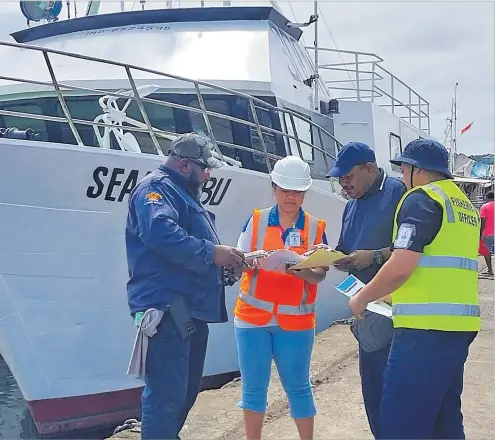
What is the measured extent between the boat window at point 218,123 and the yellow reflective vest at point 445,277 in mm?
4046

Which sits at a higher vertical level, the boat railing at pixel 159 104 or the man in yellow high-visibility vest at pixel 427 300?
the boat railing at pixel 159 104

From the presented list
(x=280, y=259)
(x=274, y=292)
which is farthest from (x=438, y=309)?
(x=274, y=292)

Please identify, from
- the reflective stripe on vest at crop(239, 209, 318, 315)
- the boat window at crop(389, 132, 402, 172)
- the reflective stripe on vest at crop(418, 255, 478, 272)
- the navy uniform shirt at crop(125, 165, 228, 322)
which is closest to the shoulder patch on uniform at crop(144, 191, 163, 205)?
the navy uniform shirt at crop(125, 165, 228, 322)

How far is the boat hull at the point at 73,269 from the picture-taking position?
193 inches

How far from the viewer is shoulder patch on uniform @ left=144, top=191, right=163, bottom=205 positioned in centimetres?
293

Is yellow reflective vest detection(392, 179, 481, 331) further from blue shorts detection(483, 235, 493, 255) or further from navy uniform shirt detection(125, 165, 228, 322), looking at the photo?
blue shorts detection(483, 235, 493, 255)

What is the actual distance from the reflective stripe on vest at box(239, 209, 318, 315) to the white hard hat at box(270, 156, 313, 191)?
18 centimetres

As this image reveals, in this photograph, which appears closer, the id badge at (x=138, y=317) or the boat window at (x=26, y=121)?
the id badge at (x=138, y=317)

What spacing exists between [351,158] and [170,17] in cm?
499

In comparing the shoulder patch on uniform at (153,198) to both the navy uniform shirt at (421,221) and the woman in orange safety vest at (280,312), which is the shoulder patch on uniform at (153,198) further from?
the navy uniform shirt at (421,221)

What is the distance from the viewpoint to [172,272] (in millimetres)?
3000

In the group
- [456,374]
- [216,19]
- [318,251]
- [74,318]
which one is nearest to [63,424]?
[74,318]

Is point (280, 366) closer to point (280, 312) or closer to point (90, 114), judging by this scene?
point (280, 312)

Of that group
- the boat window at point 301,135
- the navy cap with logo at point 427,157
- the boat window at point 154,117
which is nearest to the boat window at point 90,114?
the boat window at point 154,117
